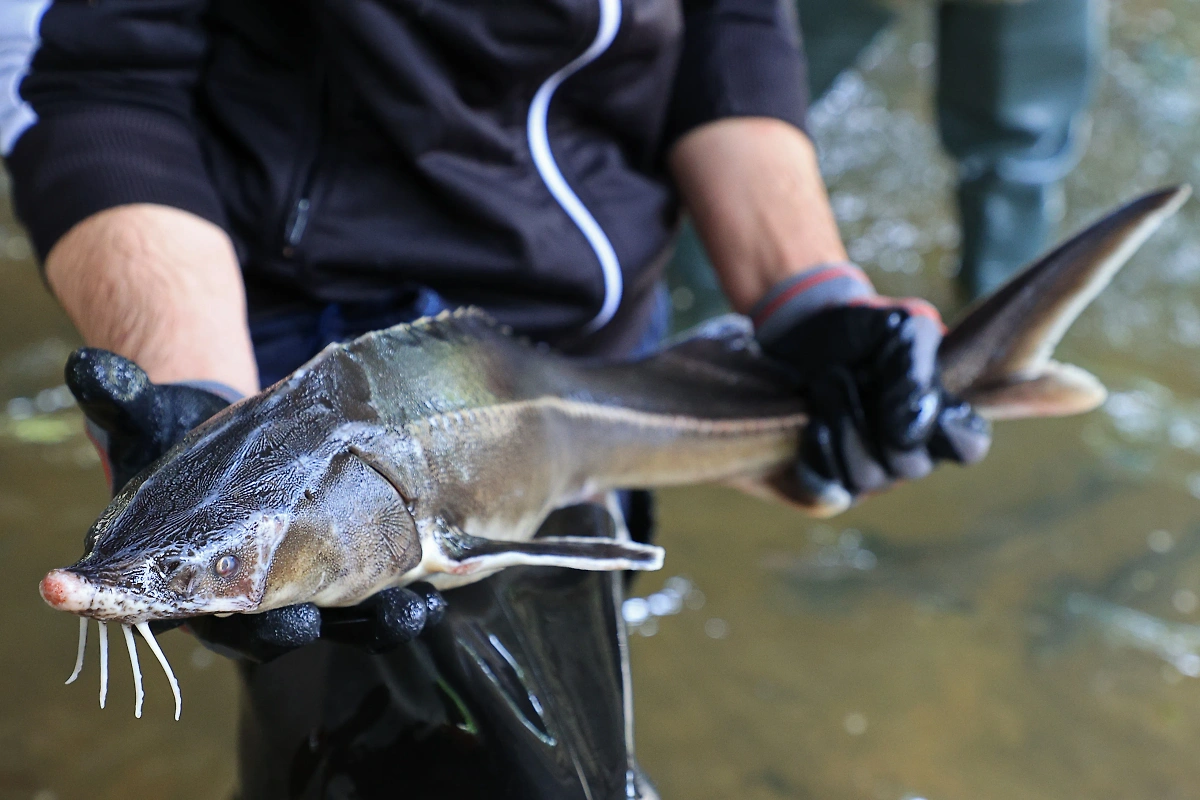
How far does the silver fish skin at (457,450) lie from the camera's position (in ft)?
1.90

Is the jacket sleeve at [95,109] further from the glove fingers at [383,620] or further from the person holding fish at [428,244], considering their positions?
the glove fingers at [383,620]

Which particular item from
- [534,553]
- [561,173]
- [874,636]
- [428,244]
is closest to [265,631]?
[534,553]

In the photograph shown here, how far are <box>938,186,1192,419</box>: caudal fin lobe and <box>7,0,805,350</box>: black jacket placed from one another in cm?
38

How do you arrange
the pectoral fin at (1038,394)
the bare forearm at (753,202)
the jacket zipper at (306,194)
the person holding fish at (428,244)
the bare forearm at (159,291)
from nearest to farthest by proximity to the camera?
the person holding fish at (428,244) → the bare forearm at (159,291) → the jacket zipper at (306,194) → the pectoral fin at (1038,394) → the bare forearm at (753,202)

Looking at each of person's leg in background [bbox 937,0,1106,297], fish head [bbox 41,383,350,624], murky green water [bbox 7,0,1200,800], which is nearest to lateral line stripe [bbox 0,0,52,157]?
fish head [bbox 41,383,350,624]

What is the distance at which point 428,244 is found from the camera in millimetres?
1034

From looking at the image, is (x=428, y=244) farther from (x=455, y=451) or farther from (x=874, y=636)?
(x=874, y=636)

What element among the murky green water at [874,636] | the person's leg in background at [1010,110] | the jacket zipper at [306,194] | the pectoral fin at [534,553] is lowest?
the murky green water at [874,636]

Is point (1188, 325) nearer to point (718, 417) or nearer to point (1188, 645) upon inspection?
point (1188, 645)

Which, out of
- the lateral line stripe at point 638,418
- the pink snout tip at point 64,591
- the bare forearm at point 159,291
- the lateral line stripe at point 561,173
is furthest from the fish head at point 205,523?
the lateral line stripe at point 561,173

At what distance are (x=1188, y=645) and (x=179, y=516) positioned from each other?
5.58 ft

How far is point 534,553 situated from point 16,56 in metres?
0.69

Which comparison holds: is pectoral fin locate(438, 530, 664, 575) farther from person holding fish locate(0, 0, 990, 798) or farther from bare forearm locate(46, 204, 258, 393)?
bare forearm locate(46, 204, 258, 393)

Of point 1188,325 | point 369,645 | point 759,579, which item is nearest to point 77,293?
point 369,645
